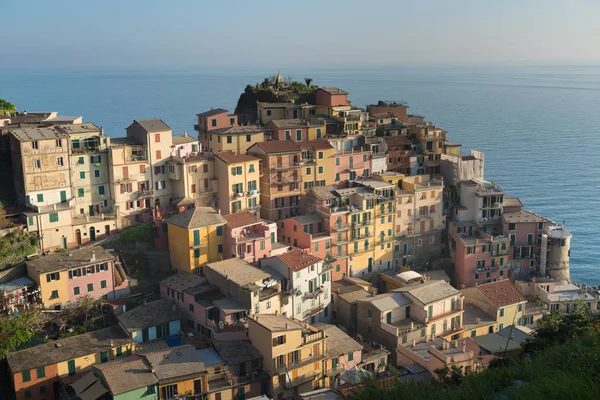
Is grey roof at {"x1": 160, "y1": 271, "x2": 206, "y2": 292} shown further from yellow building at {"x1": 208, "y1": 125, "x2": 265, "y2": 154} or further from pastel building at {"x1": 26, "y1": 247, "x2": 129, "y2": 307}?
yellow building at {"x1": 208, "y1": 125, "x2": 265, "y2": 154}

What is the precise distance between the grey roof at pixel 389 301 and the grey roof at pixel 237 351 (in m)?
7.62

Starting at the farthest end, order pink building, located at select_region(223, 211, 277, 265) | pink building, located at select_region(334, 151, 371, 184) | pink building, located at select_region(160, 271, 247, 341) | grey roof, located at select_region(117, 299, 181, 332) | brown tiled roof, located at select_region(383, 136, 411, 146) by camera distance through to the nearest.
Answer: brown tiled roof, located at select_region(383, 136, 411, 146) → pink building, located at select_region(334, 151, 371, 184) → pink building, located at select_region(223, 211, 277, 265) → pink building, located at select_region(160, 271, 247, 341) → grey roof, located at select_region(117, 299, 181, 332)

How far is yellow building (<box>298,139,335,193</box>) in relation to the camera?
1641 inches

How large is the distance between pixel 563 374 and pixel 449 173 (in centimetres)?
3278

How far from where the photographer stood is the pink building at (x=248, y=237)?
34656 millimetres

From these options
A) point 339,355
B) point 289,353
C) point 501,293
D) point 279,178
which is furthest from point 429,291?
point 279,178

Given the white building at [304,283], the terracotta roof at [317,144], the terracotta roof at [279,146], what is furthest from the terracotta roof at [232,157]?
the white building at [304,283]

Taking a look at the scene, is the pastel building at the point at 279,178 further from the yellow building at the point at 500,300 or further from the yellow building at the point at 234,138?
the yellow building at the point at 500,300

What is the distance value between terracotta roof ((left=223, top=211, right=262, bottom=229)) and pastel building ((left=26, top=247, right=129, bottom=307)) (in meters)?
6.18

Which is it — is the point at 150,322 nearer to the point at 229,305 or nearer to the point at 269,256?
the point at 229,305

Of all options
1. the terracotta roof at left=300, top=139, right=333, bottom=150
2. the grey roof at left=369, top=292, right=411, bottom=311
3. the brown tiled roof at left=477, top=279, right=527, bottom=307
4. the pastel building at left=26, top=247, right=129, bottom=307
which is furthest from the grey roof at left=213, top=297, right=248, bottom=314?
the brown tiled roof at left=477, top=279, right=527, bottom=307

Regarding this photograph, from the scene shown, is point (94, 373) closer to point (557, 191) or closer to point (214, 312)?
Answer: point (214, 312)

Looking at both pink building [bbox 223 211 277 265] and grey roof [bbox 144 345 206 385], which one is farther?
pink building [bbox 223 211 277 265]

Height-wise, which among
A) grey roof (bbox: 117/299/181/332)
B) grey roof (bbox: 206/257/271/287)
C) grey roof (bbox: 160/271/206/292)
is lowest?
grey roof (bbox: 117/299/181/332)
